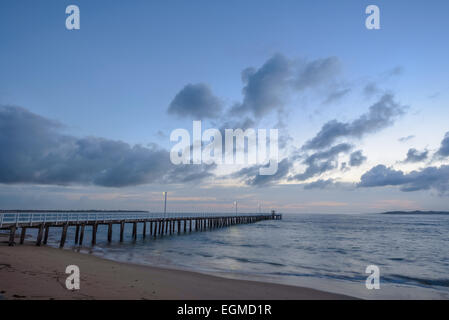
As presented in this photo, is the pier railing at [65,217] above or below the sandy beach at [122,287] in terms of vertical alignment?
above

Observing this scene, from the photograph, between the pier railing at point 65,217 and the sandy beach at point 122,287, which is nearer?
the sandy beach at point 122,287

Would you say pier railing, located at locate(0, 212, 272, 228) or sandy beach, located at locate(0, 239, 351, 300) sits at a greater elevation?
pier railing, located at locate(0, 212, 272, 228)

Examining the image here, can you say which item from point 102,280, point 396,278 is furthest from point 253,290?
point 396,278

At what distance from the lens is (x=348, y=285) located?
13.2 metres

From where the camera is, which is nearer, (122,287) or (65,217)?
(122,287)

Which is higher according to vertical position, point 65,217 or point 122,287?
point 65,217

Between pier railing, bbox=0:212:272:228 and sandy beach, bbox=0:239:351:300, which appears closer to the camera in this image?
sandy beach, bbox=0:239:351:300

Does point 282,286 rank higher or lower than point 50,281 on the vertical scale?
lower
